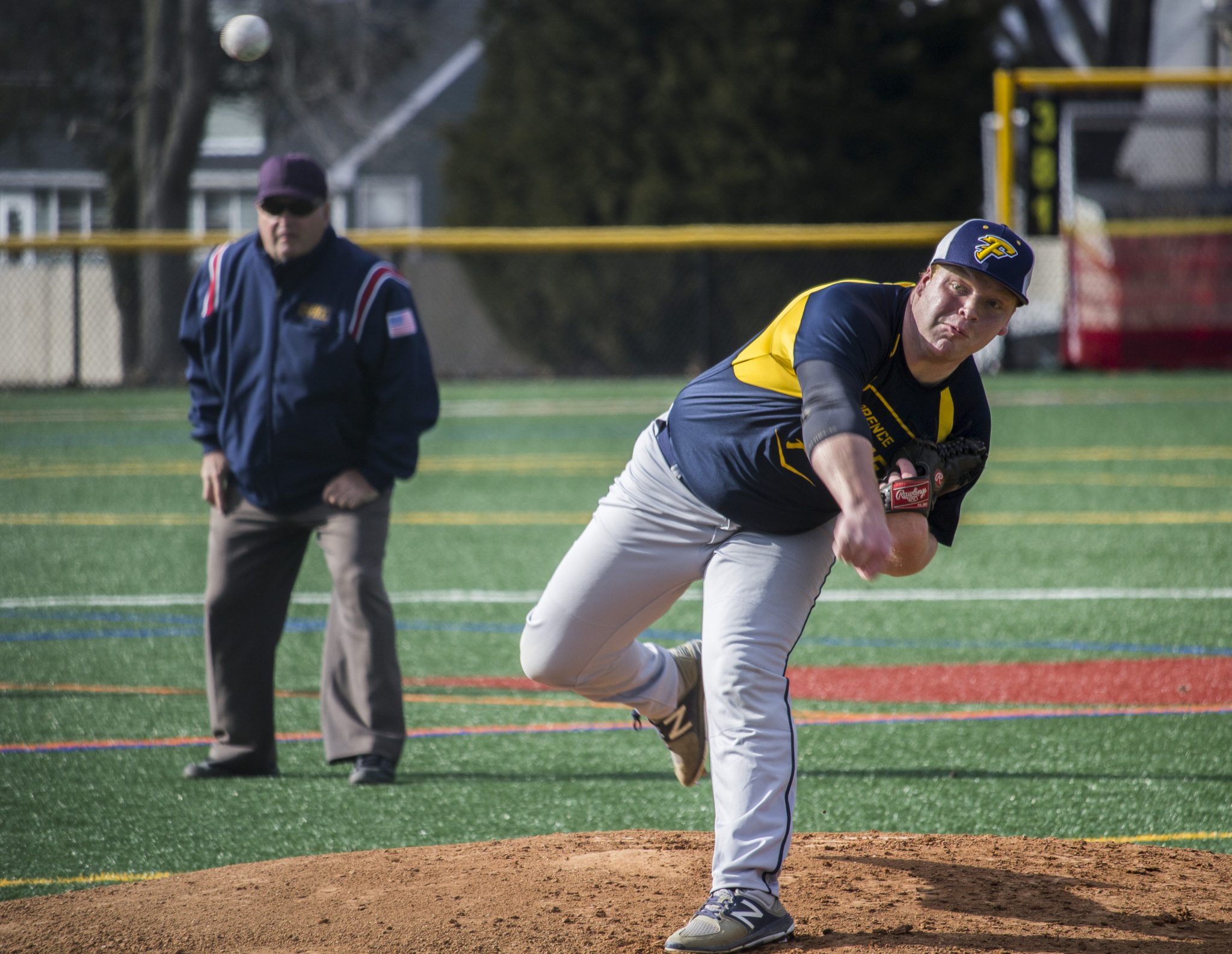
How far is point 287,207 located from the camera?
195 inches

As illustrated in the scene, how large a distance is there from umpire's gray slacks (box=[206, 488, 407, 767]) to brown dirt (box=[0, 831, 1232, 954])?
1054mm

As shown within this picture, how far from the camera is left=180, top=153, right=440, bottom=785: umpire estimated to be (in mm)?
Answer: 5039

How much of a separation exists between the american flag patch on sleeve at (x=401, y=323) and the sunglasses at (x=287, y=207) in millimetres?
452

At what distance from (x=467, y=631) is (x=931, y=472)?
14.7 ft

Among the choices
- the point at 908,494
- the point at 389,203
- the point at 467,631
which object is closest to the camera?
the point at 908,494

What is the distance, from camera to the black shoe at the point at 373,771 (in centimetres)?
505

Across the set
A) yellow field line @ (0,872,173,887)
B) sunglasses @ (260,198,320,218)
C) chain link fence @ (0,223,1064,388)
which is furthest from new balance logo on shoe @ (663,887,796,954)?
chain link fence @ (0,223,1064,388)

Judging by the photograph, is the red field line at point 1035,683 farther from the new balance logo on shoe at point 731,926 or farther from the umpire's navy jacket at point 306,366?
the new balance logo on shoe at point 731,926

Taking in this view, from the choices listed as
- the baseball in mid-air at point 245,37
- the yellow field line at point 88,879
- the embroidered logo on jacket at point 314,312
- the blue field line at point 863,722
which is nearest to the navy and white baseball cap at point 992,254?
the embroidered logo on jacket at point 314,312

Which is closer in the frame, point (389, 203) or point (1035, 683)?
point (1035, 683)

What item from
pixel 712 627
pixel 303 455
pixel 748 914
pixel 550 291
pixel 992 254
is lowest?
pixel 748 914

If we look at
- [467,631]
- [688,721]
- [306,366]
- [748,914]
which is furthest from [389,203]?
[748,914]

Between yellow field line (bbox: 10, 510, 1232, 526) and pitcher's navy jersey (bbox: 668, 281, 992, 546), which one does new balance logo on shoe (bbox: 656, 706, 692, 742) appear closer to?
pitcher's navy jersey (bbox: 668, 281, 992, 546)

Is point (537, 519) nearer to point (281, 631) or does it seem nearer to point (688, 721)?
point (281, 631)
